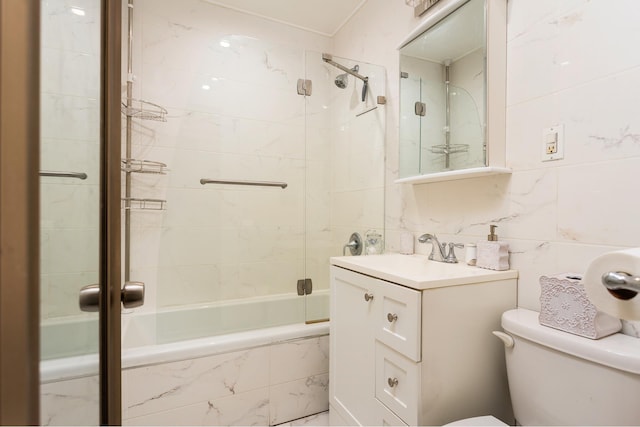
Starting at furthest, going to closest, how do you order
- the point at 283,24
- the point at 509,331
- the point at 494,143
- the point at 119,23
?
1. the point at 283,24
2. the point at 494,143
3. the point at 509,331
4. the point at 119,23

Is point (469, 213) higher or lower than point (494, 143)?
lower

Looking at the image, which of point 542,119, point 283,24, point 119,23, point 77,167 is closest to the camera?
point 77,167

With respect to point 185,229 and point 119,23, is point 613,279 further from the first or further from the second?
point 185,229

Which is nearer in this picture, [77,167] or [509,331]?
[77,167]

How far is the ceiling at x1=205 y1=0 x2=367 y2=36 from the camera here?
214 cm

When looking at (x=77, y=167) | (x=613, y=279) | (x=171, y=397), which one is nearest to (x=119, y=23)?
(x=77, y=167)

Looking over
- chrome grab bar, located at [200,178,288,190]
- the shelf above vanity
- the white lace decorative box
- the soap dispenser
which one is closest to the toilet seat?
the white lace decorative box

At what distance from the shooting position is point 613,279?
54cm

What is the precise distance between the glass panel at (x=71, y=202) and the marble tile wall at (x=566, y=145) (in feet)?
4.09

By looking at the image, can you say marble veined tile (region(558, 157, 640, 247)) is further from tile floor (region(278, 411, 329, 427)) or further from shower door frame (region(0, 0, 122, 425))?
tile floor (region(278, 411, 329, 427))

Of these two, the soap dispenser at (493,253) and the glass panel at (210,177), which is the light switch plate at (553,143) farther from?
the glass panel at (210,177)

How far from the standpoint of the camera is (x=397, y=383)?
103 centimetres

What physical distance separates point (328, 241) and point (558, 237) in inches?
50.0

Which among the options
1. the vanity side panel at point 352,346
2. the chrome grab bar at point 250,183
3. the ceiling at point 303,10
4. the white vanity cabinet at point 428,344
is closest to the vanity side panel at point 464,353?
the white vanity cabinet at point 428,344
